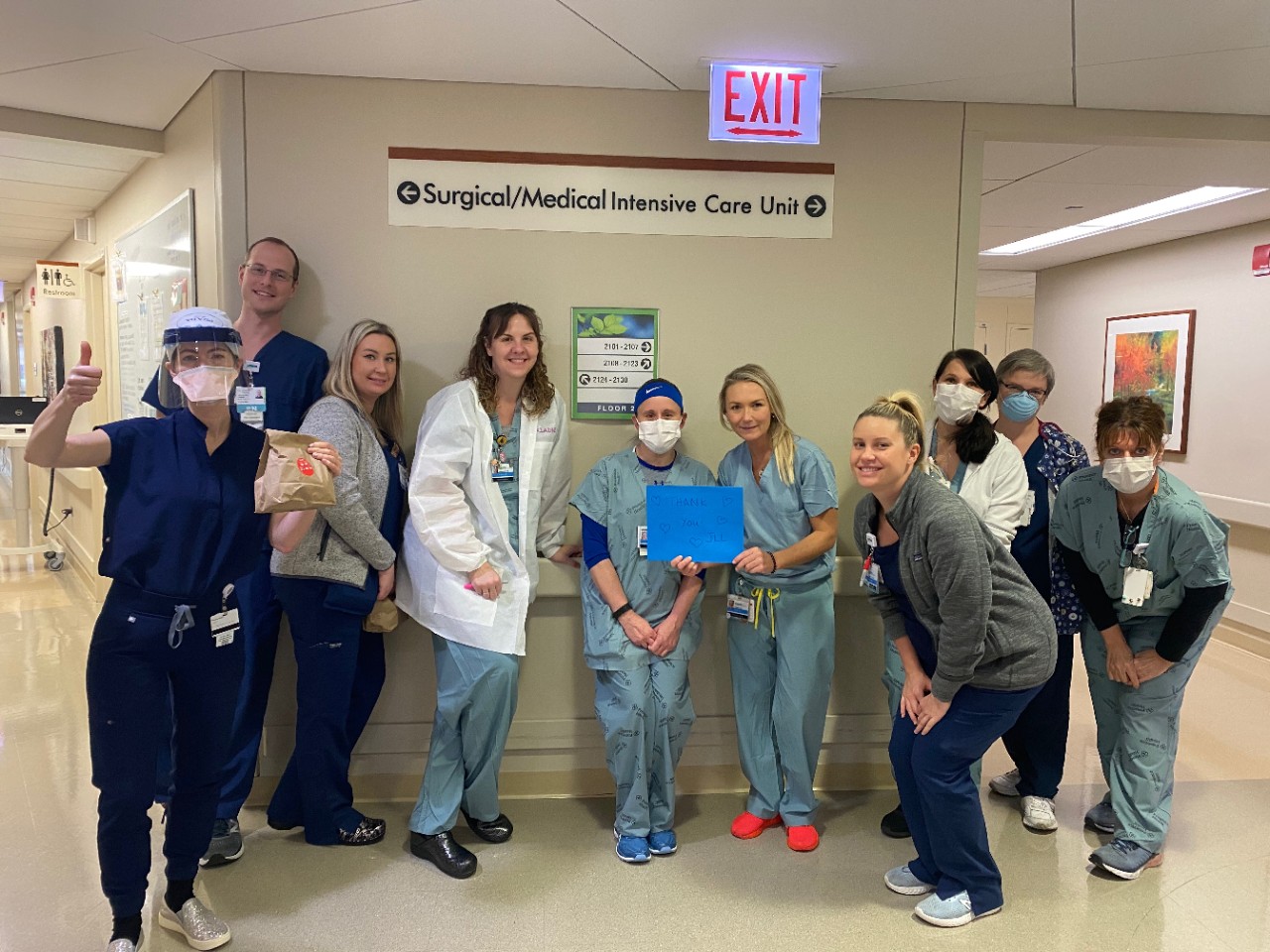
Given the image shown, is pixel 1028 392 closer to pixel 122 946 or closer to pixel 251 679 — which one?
pixel 251 679

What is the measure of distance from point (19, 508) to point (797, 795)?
713 cm

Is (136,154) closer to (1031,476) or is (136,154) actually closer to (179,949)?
(179,949)

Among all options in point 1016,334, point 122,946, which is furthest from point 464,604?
point 1016,334

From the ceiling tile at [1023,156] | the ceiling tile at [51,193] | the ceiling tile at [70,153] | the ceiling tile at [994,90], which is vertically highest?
the ceiling tile at [1023,156]

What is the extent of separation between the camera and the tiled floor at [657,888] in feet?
8.11

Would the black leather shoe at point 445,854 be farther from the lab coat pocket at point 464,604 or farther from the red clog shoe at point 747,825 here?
the red clog shoe at point 747,825

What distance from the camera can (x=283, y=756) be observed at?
3211 mm

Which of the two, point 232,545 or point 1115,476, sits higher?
point 1115,476

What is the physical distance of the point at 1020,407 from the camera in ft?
10.1

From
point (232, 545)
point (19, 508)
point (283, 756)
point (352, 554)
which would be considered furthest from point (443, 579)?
point (19, 508)

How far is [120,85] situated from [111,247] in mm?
2079

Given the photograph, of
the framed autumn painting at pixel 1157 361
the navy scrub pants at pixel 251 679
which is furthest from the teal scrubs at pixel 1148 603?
the framed autumn painting at pixel 1157 361

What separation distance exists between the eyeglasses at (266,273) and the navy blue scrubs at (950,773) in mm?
2092

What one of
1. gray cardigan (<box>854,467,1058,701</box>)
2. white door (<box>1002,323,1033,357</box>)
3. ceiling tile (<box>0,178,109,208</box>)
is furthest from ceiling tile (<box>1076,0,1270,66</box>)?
white door (<box>1002,323,1033,357</box>)
